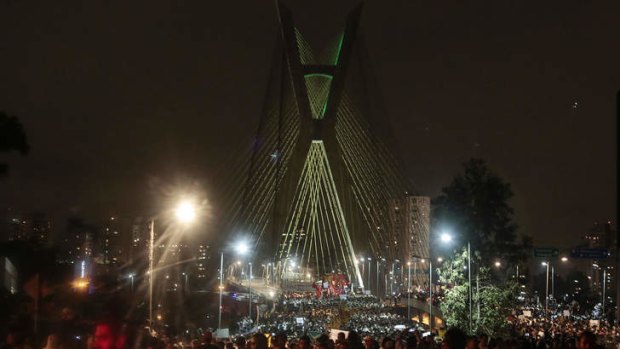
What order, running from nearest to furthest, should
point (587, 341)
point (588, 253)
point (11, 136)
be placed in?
point (587, 341)
point (11, 136)
point (588, 253)

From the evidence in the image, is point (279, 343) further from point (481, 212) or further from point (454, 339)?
point (481, 212)

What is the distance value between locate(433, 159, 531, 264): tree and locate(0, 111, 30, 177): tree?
13855 mm

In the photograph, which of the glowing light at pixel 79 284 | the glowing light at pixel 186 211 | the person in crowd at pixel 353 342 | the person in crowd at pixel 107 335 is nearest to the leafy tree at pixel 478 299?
the glowing light at pixel 186 211

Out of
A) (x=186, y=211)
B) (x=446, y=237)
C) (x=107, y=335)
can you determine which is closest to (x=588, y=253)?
(x=446, y=237)

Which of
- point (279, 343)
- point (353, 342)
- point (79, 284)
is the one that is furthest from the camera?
point (79, 284)

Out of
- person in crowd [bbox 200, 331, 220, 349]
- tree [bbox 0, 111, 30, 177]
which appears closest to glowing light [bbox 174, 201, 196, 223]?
tree [bbox 0, 111, 30, 177]

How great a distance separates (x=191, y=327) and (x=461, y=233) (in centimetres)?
1367

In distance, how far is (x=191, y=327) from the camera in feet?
121

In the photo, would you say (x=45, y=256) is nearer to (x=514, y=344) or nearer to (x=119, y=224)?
(x=514, y=344)

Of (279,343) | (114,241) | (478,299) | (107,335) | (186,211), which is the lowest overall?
(279,343)

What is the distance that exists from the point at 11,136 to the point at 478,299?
15723 mm

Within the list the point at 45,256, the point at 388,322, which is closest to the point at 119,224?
the point at 45,256

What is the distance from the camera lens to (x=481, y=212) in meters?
28.0

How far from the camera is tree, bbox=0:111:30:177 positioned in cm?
1891
